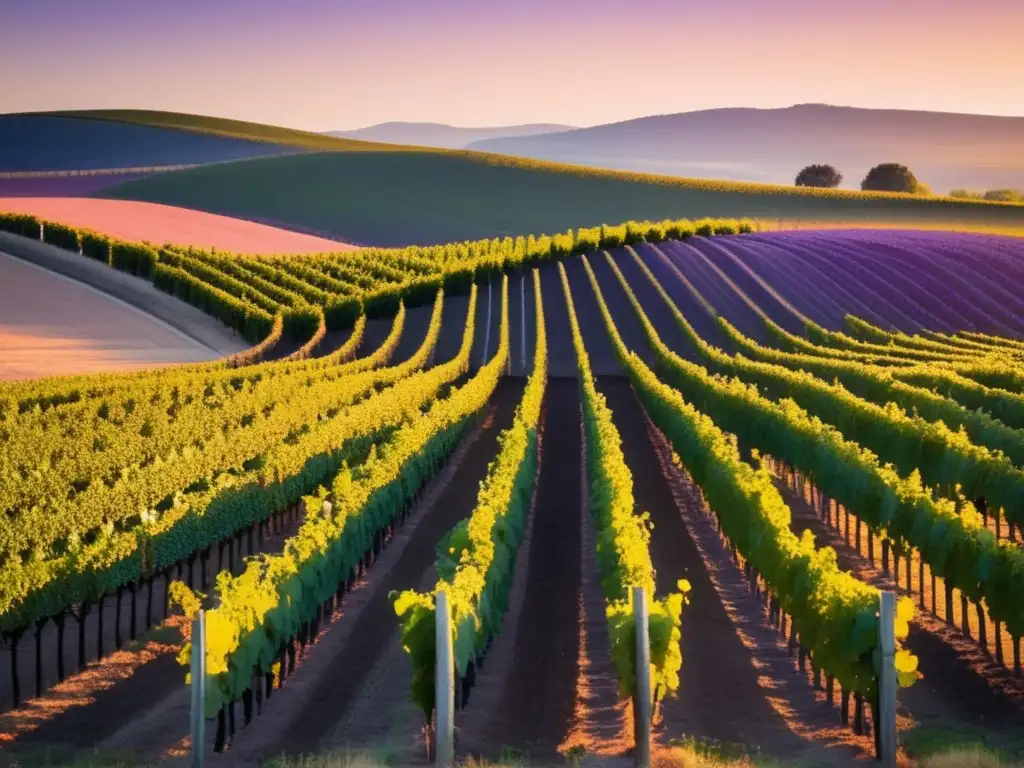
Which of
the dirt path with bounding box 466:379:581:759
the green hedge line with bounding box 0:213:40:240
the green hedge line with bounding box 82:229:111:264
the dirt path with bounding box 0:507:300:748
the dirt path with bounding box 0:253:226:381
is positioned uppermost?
the green hedge line with bounding box 0:213:40:240

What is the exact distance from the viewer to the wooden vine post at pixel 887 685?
51.8 feet

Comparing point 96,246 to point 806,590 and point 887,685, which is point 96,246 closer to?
point 806,590

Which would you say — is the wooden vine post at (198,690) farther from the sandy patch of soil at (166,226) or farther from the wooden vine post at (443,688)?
the sandy patch of soil at (166,226)

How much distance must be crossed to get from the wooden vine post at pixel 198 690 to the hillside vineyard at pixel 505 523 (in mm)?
746

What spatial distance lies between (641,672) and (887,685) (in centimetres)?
277

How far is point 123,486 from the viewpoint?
1144 inches

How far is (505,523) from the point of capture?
24.5 m

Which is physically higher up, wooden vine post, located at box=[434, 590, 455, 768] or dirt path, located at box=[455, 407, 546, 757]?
wooden vine post, located at box=[434, 590, 455, 768]

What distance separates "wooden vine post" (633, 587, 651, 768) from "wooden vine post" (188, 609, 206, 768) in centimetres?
483

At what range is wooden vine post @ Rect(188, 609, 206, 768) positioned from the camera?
15.7 meters

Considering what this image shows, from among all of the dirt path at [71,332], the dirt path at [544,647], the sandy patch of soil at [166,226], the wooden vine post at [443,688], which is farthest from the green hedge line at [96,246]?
the wooden vine post at [443,688]

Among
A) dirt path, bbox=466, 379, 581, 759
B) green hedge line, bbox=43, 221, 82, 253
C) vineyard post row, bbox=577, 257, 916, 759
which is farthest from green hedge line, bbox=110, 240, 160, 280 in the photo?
vineyard post row, bbox=577, 257, 916, 759

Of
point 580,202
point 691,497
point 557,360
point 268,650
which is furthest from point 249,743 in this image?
point 580,202

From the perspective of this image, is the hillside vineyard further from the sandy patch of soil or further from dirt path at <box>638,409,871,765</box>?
the sandy patch of soil
